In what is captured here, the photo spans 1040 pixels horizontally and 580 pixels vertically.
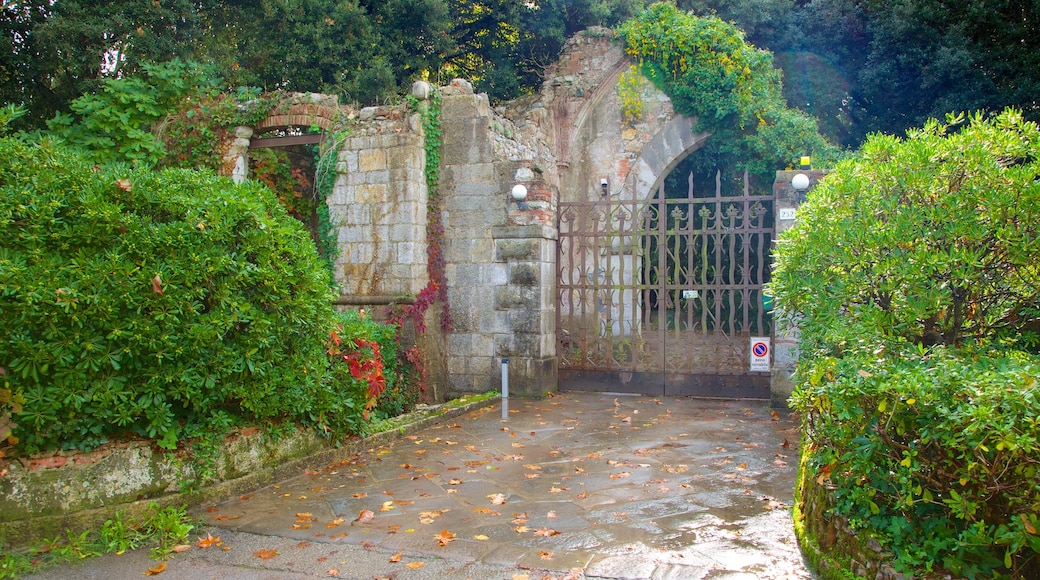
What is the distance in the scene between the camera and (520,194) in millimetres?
8352

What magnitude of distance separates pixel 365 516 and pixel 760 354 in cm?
509

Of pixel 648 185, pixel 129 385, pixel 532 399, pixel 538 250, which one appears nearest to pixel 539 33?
pixel 648 185

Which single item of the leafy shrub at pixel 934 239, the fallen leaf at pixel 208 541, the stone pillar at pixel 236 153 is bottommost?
the fallen leaf at pixel 208 541

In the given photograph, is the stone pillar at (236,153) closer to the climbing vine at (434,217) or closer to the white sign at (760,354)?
the climbing vine at (434,217)

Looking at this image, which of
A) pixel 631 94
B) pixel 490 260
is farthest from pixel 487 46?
pixel 490 260

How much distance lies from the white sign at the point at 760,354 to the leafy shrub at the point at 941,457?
15.1 ft

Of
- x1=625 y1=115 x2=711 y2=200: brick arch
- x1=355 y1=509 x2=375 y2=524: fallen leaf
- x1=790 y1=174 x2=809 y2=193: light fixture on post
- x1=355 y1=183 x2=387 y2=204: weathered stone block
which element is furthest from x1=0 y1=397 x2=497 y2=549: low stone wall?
x1=625 y1=115 x2=711 y2=200: brick arch

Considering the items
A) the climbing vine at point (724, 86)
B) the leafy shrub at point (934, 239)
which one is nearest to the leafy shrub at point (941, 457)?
the leafy shrub at point (934, 239)

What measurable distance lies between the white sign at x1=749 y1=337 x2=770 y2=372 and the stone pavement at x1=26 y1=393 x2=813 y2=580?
1.45m

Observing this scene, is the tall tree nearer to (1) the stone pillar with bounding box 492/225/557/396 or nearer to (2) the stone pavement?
(1) the stone pillar with bounding box 492/225/557/396

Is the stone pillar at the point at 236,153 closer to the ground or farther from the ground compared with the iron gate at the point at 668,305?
farther from the ground

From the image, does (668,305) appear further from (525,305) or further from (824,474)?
(824,474)

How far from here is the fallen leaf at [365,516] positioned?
4.11 metres

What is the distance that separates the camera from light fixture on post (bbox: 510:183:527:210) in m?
8.34
